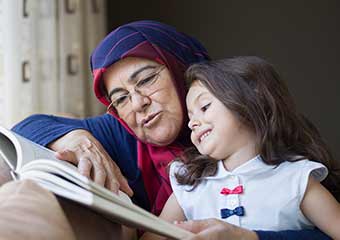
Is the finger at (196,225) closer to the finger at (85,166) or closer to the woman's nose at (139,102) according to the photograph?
the finger at (85,166)

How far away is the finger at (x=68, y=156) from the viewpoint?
3.86 feet

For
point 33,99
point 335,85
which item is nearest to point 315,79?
point 335,85

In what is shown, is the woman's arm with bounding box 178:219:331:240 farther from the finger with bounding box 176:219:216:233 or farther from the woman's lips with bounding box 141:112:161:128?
the woman's lips with bounding box 141:112:161:128

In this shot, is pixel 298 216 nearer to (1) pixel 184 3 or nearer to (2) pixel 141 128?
(2) pixel 141 128

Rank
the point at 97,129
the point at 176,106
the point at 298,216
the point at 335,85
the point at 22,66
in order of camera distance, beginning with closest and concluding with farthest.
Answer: the point at 298,216, the point at 176,106, the point at 97,129, the point at 22,66, the point at 335,85

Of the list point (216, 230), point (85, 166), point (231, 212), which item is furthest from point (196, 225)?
point (85, 166)

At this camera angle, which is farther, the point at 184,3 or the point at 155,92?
the point at 184,3

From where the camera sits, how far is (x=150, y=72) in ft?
4.54

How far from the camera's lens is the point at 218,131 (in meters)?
1.16

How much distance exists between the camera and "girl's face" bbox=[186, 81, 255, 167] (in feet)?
3.80

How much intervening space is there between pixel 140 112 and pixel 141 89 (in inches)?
2.0

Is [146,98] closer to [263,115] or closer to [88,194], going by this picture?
[263,115]

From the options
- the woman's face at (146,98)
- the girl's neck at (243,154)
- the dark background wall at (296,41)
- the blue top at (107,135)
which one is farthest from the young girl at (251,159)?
the dark background wall at (296,41)

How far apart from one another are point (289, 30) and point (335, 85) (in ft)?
1.37
